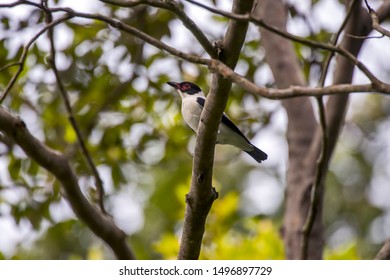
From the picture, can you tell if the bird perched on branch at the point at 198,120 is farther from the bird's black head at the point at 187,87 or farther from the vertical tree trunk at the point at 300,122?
the vertical tree trunk at the point at 300,122

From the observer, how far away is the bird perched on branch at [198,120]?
5.27m

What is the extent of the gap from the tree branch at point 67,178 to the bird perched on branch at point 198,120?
1100 millimetres

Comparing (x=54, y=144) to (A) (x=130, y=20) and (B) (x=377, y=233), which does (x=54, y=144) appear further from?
(B) (x=377, y=233)

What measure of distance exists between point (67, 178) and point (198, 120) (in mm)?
1323

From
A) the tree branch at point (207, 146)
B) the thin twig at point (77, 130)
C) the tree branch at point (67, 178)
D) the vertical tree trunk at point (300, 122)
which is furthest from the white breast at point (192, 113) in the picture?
the tree branch at point (207, 146)

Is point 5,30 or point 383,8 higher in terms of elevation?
point 383,8

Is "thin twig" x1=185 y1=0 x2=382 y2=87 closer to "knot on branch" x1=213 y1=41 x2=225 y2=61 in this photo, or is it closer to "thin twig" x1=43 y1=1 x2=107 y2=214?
"knot on branch" x1=213 y1=41 x2=225 y2=61

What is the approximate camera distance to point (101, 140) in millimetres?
5941


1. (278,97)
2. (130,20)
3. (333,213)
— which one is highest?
(278,97)

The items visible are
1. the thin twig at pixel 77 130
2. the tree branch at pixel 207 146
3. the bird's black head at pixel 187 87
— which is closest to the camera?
the tree branch at pixel 207 146

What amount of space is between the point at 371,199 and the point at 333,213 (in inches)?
24.3

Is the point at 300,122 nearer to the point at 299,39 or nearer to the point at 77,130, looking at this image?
the point at 77,130

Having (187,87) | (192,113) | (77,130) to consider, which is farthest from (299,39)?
(187,87)
